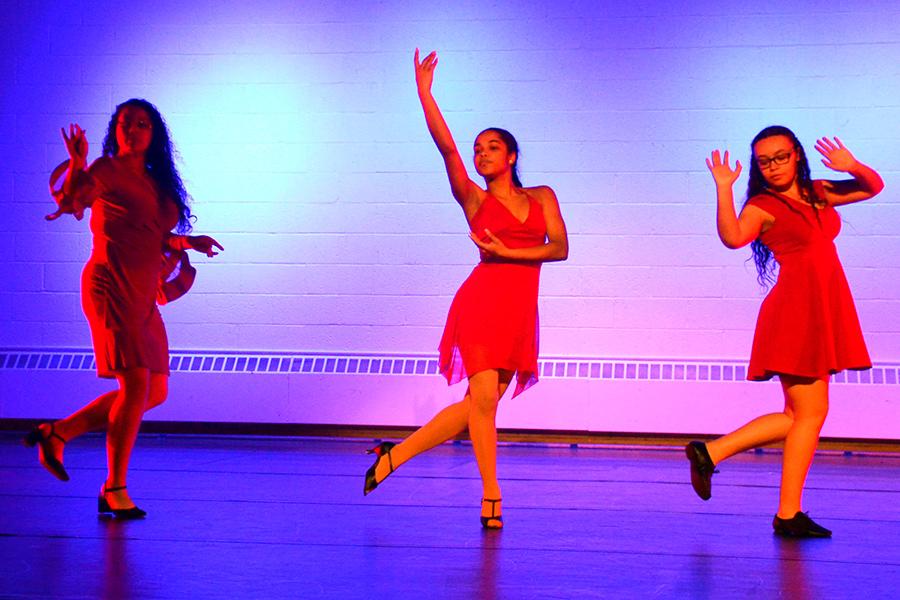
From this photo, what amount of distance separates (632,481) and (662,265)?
186 cm

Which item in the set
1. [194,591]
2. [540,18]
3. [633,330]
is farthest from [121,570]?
[540,18]

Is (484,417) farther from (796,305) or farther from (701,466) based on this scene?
(796,305)

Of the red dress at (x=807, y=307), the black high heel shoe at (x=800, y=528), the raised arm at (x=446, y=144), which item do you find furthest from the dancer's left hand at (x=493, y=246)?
the black high heel shoe at (x=800, y=528)

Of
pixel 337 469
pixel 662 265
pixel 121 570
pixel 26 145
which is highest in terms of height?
pixel 26 145

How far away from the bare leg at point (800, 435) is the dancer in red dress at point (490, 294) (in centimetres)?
78

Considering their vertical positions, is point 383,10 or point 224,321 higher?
point 383,10

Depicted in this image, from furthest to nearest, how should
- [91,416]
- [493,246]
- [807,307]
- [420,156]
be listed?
[420,156]
[91,416]
[493,246]
[807,307]

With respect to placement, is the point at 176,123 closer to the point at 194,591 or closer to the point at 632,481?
the point at 632,481

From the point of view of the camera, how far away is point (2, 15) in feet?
23.5

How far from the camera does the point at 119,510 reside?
3732 mm

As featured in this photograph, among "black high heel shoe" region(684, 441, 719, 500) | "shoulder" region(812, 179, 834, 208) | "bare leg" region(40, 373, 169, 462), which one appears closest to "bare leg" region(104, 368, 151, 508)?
"bare leg" region(40, 373, 169, 462)

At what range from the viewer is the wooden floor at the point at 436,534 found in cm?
272

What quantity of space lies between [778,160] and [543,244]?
0.73 meters

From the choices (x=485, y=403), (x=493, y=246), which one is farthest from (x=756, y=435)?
(x=493, y=246)
